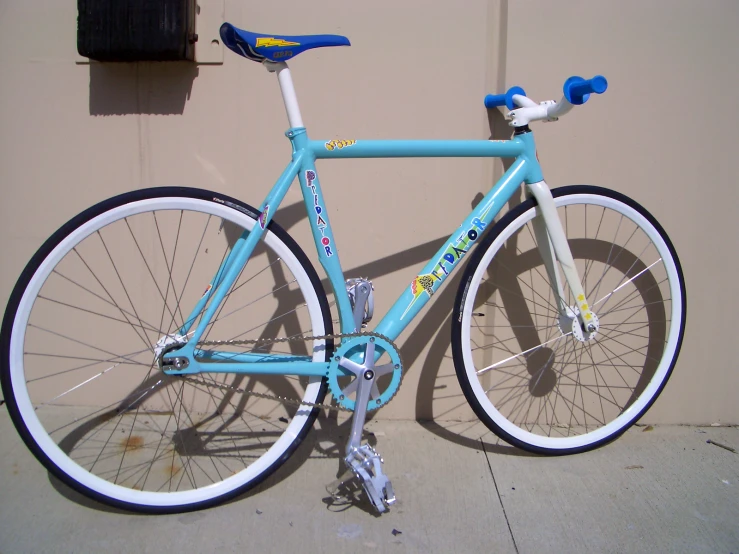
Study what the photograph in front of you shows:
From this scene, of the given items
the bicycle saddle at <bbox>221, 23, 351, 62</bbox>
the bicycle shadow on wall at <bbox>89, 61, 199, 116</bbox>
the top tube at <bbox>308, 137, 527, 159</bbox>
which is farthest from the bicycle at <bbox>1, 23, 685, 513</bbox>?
the bicycle shadow on wall at <bbox>89, 61, 199, 116</bbox>

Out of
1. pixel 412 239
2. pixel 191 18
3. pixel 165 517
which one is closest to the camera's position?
pixel 165 517

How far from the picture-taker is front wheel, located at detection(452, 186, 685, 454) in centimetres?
265

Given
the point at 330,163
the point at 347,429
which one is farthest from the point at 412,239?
the point at 347,429

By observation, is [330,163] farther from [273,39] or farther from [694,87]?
[694,87]

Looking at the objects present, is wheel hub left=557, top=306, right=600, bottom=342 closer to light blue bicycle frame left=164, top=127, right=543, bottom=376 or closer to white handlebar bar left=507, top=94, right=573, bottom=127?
light blue bicycle frame left=164, top=127, right=543, bottom=376

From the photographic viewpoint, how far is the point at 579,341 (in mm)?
2547

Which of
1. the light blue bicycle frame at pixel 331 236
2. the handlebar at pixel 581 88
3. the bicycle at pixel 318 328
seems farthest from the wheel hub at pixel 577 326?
the handlebar at pixel 581 88

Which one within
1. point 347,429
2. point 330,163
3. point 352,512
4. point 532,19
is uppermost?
point 532,19

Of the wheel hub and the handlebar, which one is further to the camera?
the wheel hub

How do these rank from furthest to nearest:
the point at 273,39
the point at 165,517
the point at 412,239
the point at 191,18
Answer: the point at 412,239, the point at 191,18, the point at 165,517, the point at 273,39

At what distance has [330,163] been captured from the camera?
2578 mm

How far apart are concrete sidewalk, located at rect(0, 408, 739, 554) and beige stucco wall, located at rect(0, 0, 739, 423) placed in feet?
2.31

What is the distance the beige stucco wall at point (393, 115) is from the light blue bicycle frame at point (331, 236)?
0.36m

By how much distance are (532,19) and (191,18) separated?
53.1 inches
